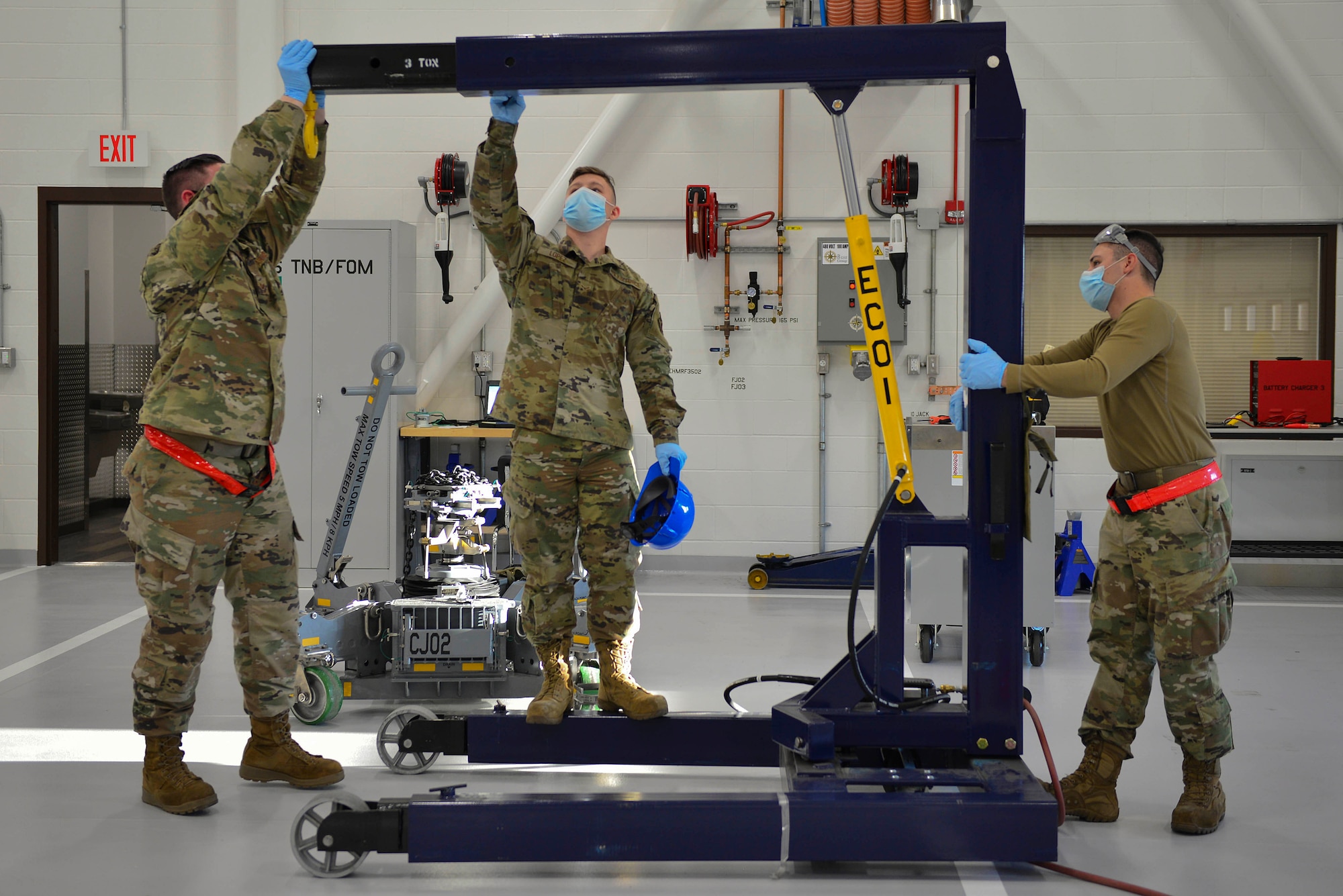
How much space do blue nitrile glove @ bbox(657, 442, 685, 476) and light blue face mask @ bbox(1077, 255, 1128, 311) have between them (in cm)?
124

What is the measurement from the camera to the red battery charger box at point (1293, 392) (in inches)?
252

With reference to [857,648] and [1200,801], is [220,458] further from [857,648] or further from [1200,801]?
[1200,801]

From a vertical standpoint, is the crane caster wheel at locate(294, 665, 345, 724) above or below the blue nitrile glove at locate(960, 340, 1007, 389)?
below

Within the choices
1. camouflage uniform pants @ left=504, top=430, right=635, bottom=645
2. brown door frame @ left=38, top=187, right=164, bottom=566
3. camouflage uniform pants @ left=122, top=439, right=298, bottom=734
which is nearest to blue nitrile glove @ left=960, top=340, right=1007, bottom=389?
camouflage uniform pants @ left=504, top=430, right=635, bottom=645

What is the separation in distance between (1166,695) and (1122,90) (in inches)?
203

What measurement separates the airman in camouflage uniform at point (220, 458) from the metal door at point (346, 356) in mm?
3434

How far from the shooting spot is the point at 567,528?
3018 mm

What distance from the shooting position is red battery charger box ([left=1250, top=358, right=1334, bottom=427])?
21.0ft

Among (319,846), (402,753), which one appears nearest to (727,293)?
(402,753)

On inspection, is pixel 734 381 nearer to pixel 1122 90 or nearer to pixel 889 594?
pixel 1122 90

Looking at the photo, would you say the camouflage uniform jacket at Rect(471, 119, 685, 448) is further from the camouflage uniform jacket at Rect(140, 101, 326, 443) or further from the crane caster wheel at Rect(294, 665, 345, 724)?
the crane caster wheel at Rect(294, 665, 345, 724)

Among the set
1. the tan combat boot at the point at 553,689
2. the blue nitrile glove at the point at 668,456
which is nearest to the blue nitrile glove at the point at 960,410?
the blue nitrile glove at the point at 668,456

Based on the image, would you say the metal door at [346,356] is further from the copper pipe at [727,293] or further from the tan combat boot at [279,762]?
the tan combat boot at [279,762]

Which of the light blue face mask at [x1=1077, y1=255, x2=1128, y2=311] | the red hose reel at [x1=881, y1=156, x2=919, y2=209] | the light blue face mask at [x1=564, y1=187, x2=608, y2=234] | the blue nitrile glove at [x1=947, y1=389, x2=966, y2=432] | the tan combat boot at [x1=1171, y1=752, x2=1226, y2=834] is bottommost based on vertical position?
the tan combat boot at [x1=1171, y1=752, x2=1226, y2=834]
